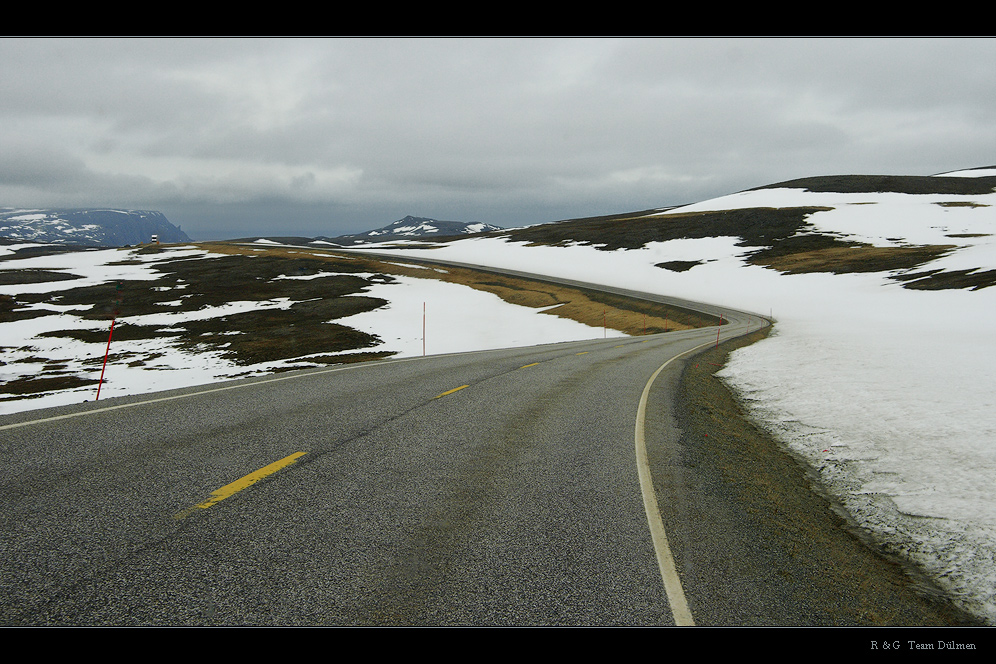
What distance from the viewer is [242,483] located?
541cm

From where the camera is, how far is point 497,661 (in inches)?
130

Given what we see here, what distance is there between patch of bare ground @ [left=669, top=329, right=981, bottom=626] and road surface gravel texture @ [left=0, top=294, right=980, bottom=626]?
0.03 metres

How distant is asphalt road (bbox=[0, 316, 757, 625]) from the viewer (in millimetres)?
3543

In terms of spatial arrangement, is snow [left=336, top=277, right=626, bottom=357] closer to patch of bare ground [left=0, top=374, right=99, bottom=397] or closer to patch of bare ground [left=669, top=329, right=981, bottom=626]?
patch of bare ground [left=0, top=374, right=99, bottom=397]

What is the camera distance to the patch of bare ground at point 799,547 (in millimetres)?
4016

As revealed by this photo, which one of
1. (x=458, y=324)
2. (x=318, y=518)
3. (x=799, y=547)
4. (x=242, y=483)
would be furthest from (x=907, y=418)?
(x=458, y=324)

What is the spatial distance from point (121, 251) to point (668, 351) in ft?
385

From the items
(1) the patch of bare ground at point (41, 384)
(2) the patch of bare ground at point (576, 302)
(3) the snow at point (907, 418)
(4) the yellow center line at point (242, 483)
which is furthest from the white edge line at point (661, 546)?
(2) the patch of bare ground at point (576, 302)

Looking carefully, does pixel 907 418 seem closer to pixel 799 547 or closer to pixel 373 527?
pixel 799 547

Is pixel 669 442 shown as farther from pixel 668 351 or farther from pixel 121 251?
pixel 121 251

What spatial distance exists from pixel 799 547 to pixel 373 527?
13.3 ft

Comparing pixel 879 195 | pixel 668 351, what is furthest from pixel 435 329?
pixel 879 195

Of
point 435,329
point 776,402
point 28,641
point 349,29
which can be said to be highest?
point 349,29

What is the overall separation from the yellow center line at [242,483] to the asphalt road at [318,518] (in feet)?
0.09
